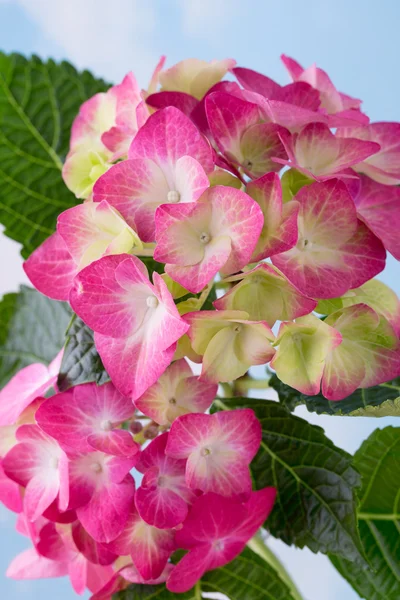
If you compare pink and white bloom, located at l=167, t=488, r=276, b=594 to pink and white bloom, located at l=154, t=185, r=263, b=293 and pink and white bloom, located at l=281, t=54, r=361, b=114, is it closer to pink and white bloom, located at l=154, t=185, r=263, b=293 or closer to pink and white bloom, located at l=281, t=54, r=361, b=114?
pink and white bloom, located at l=154, t=185, r=263, b=293

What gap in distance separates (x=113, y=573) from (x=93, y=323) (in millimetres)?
314

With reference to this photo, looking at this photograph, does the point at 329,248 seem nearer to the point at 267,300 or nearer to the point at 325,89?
the point at 267,300

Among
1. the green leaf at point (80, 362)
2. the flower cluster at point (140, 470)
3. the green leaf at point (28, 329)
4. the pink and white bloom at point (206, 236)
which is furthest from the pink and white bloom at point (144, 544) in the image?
the green leaf at point (28, 329)

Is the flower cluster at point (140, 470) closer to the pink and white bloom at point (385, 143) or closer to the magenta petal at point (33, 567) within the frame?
the magenta petal at point (33, 567)

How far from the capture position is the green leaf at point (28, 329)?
2.97 ft

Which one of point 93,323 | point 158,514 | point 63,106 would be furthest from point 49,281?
point 63,106

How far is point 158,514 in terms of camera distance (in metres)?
0.59

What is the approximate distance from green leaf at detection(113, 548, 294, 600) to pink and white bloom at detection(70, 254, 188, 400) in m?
0.32

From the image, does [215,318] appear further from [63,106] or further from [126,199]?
[63,106]

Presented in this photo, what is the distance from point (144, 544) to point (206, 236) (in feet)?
0.87

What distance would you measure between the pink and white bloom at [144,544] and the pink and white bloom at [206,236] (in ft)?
0.70

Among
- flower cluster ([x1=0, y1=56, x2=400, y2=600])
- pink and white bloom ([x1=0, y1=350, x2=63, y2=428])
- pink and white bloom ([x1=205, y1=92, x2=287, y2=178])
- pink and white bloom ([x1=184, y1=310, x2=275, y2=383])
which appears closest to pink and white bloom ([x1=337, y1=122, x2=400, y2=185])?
flower cluster ([x1=0, y1=56, x2=400, y2=600])

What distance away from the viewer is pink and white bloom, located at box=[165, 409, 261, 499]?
57cm

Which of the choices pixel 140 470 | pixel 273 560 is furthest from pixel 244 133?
pixel 273 560
